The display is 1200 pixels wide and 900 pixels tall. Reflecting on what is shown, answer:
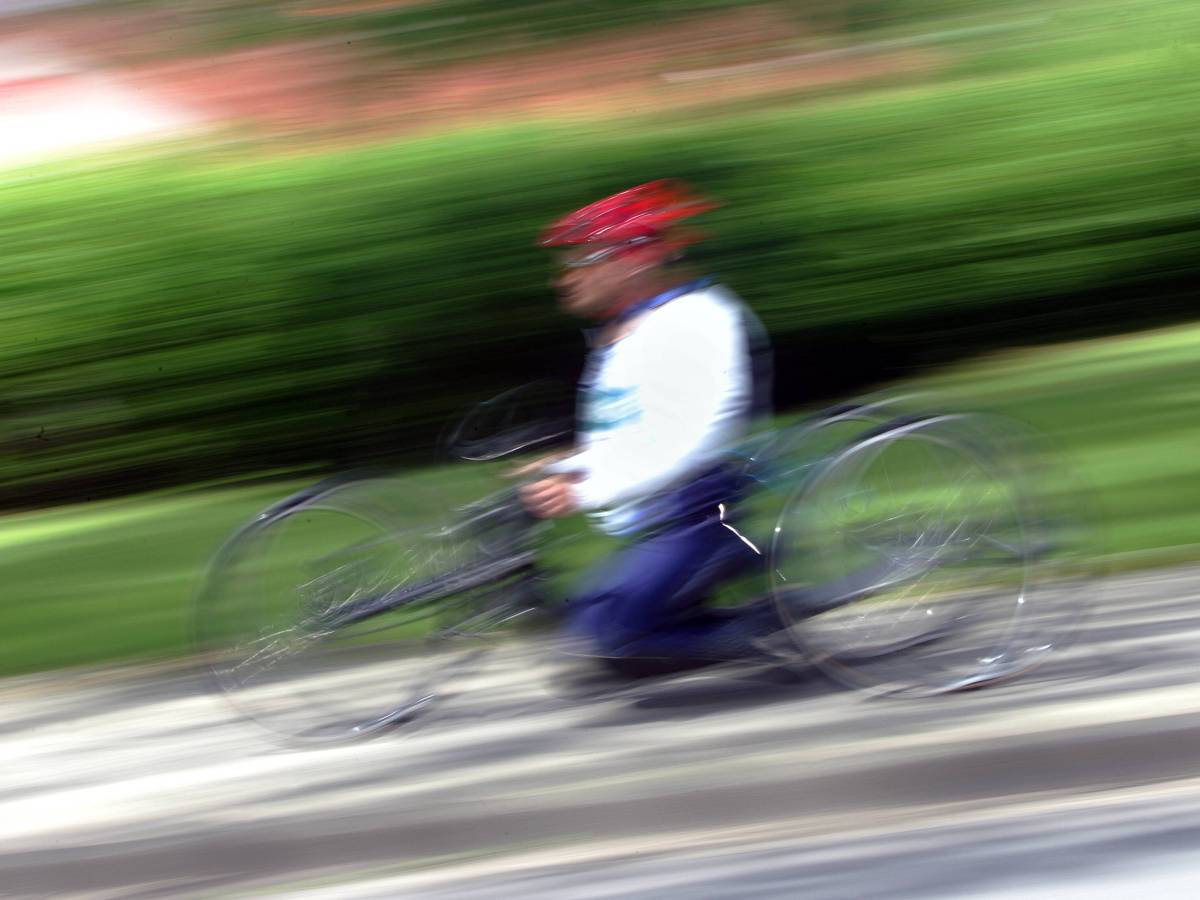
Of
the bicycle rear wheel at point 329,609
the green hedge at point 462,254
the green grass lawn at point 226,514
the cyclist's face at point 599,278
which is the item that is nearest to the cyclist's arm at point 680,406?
the cyclist's face at point 599,278

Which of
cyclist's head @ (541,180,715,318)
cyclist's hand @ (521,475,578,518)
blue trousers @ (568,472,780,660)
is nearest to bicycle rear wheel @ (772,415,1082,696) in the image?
blue trousers @ (568,472,780,660)

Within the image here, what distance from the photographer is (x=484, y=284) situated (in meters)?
5.24

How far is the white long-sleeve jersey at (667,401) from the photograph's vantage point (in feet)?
11.5

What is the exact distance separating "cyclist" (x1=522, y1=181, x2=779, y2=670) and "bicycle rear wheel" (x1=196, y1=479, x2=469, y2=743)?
0.43 m

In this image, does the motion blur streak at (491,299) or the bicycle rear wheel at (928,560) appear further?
the motion blur streak at (491,299)

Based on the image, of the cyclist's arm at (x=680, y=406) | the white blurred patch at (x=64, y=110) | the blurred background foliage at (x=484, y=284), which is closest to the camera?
the cyclist's arm at (x=680, y=406)

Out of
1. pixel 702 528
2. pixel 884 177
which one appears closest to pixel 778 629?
pixel 702 528

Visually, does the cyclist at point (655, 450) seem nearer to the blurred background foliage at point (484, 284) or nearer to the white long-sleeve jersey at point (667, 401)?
the white long-sleeve jersey at point (667, 401)

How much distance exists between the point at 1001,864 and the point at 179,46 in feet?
22.1

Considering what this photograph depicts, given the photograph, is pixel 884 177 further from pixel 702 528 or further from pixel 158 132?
pixel 158 132

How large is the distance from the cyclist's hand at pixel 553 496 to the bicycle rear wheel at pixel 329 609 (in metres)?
0.28

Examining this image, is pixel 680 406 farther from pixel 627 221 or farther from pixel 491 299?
pixel 491 299

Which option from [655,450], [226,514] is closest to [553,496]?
[655,450]

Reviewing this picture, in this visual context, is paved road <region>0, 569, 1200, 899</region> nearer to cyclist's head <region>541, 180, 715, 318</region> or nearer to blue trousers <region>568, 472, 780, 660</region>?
blue trousers <region>568, 472, 780, 660</region>
